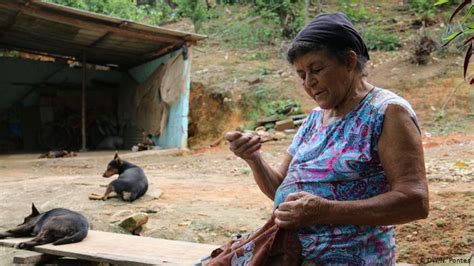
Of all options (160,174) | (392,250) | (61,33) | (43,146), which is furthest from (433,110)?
(43,146)

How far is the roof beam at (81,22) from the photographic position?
10188mm

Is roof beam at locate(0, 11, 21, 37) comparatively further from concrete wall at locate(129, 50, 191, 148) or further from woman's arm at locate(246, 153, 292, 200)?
woman's arm at locate(246, 153, 292, 200)

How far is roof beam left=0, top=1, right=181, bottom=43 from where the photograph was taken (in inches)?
401

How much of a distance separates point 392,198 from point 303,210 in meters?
0.31

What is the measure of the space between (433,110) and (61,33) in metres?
9.42

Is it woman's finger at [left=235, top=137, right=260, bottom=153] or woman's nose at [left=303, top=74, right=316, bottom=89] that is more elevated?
woman's nose at [left=303, top=74, right=316, bottom=89]

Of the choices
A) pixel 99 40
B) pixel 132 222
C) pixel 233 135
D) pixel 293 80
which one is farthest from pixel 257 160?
pixel 293 80

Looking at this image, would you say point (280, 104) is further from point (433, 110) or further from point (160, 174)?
point (160, 174)

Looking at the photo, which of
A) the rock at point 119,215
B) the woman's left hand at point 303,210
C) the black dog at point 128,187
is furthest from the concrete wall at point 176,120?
the woman's left hand at point 303,210

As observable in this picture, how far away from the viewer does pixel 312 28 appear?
1.90 m

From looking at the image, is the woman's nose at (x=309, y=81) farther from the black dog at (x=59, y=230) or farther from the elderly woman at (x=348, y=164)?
the black dog at (x=59, y=230)

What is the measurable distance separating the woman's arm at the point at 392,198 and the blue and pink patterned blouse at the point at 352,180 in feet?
0.19

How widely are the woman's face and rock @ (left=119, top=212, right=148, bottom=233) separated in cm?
394

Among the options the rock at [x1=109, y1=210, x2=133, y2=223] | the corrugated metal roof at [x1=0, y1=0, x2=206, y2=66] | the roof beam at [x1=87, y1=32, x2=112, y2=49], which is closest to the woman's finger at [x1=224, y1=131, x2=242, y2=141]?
the rock at [x1=109, y1=210, x2=133, y2=223]
